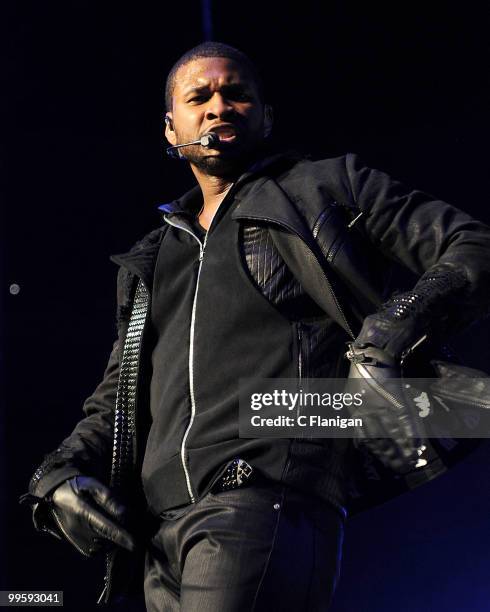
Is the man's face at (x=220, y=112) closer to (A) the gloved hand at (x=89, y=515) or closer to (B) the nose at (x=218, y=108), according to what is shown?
(B) the nose at (x=218, y=108)

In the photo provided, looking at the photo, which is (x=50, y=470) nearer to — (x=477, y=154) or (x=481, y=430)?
(x=481, y=430)

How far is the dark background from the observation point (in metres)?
3.11

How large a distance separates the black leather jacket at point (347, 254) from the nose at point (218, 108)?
0.48ft

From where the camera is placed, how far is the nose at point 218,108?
6.67 feet

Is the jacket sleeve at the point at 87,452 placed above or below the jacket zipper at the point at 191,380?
below

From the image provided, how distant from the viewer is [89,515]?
1809mm

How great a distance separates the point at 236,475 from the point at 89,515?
1.18ft

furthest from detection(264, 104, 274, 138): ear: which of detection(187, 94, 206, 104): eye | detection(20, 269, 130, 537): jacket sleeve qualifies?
detection(20, 269, 130, 537): jacket sleeve

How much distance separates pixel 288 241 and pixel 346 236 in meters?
0.11

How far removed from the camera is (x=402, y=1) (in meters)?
3.17

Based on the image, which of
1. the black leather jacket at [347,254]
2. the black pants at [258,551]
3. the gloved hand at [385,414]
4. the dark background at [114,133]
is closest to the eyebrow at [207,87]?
the black leather jacket at [347,254]

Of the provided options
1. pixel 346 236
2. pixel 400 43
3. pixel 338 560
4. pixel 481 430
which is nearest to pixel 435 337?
pixel 481 430

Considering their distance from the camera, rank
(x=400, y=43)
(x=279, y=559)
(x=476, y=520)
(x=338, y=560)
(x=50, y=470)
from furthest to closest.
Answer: (x=400, y=43) < (x=476, y=520) < (x=50, y=470) < (x=338, y=560) < (x=279, y=559)

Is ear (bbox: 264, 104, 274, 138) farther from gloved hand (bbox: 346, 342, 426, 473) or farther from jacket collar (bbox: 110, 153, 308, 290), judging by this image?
gloved hand (bbox: 346, 342, 426, 473)
